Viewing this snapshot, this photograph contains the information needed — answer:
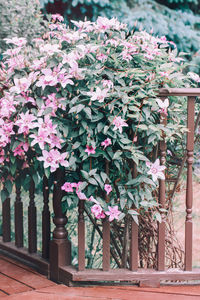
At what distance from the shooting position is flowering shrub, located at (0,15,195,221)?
2102 mm

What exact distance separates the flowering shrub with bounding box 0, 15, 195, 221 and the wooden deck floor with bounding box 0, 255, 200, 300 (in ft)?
1.26

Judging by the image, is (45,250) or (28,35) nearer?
(45,250)

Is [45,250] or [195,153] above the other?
[195,153]

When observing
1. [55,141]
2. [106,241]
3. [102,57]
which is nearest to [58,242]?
[106,241]

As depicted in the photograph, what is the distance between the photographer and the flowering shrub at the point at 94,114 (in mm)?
2102

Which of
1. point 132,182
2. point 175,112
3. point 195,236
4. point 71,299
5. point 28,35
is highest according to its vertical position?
point 28,35

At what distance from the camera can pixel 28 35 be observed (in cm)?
424

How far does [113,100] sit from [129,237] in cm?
83

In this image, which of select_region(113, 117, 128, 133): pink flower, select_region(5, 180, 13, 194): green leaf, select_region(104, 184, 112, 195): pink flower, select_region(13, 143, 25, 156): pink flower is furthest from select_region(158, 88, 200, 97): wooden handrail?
select_region(5, 180, 13, 194): green leaf

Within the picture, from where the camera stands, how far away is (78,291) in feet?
7.41

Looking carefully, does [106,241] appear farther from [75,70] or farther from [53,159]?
[75,70]

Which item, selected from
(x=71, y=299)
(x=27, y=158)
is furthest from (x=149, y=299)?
(x=27, y=158)

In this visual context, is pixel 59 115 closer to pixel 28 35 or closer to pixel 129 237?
pixel 129 237

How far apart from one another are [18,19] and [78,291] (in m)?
2.71
